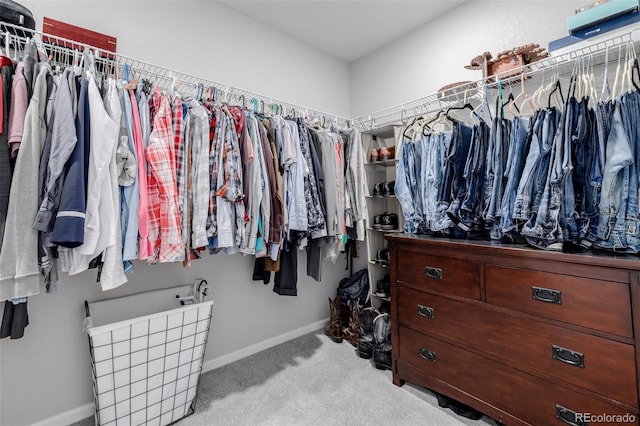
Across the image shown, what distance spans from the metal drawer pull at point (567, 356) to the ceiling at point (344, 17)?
2395mm

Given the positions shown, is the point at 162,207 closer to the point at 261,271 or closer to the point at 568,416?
the point at 261,271

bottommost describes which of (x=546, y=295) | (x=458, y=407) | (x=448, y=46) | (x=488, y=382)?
(x=458, y=407)

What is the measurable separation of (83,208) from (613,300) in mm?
2011

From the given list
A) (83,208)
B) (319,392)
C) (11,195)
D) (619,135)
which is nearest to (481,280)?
(619,135)

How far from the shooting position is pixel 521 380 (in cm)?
131

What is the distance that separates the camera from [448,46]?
2303 mm

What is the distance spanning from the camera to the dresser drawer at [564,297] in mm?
1077

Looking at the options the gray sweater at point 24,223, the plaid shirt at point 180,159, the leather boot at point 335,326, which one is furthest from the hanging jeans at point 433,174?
the gray sweater at point 24,223

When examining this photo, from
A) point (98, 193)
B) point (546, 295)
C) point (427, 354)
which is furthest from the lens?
point (427, 354)

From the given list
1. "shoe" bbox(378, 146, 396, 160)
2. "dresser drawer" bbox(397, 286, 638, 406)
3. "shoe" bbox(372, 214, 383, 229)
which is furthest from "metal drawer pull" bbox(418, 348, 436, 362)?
"shoe" bbox(378, 146, 396, 160)

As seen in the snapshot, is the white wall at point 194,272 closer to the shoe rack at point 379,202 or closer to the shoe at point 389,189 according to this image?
the shoe rack at point 379,202

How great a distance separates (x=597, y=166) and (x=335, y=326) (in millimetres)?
2030

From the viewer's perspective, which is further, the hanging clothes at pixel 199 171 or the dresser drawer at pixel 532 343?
the hanging clothes at pixel 199 171

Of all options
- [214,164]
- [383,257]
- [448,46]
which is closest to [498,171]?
[383,257]
